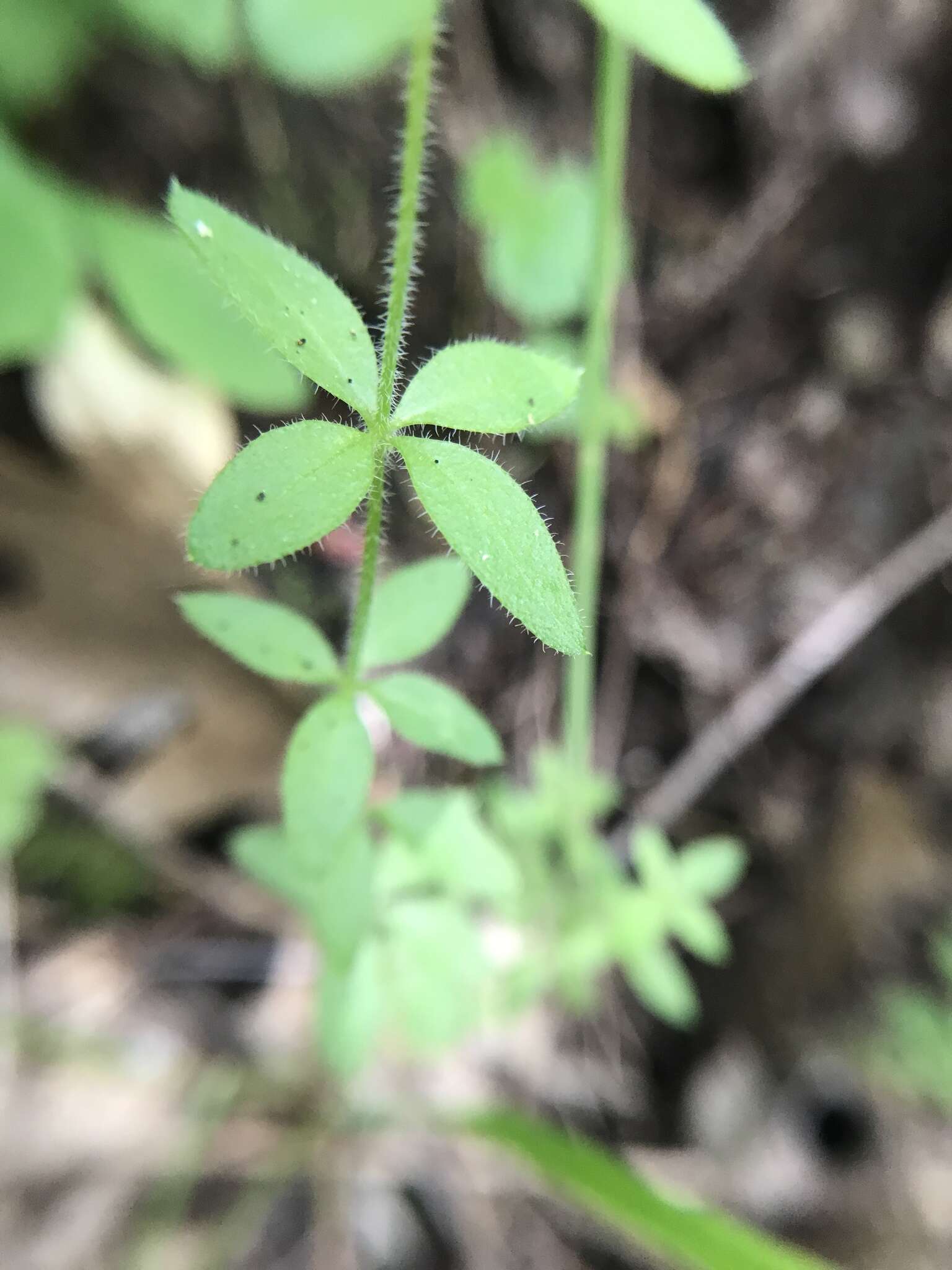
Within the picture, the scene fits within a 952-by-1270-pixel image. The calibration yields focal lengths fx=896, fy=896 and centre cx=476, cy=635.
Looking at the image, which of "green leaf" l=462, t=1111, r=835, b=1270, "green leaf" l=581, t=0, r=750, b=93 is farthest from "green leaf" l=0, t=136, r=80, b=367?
"green leaf" l=462, t=1111, r=835, b=1270

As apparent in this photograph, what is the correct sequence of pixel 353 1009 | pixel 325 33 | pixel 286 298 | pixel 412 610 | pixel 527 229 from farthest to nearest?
pixel 527 229 → pixel 325 33 → pixel 353 1009 → pixel 412 610 → pixel 286 298

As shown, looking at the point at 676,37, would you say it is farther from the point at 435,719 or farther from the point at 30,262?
the point at 30,262

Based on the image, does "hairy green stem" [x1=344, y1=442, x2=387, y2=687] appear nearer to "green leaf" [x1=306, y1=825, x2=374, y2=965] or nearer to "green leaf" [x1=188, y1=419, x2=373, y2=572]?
"green leaf" [x1=188, y1=419, x2=373, y2=572]

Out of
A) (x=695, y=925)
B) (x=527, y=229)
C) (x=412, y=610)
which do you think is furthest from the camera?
(x=527, y=229)

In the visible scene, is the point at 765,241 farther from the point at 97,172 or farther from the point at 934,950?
the point at 934,950

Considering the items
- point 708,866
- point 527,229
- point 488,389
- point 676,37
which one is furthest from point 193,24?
point 708,866

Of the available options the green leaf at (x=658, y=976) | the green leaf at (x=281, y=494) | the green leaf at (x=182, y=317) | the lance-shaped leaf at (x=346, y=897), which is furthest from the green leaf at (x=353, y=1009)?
the green leaf at (x=182, y=317)
